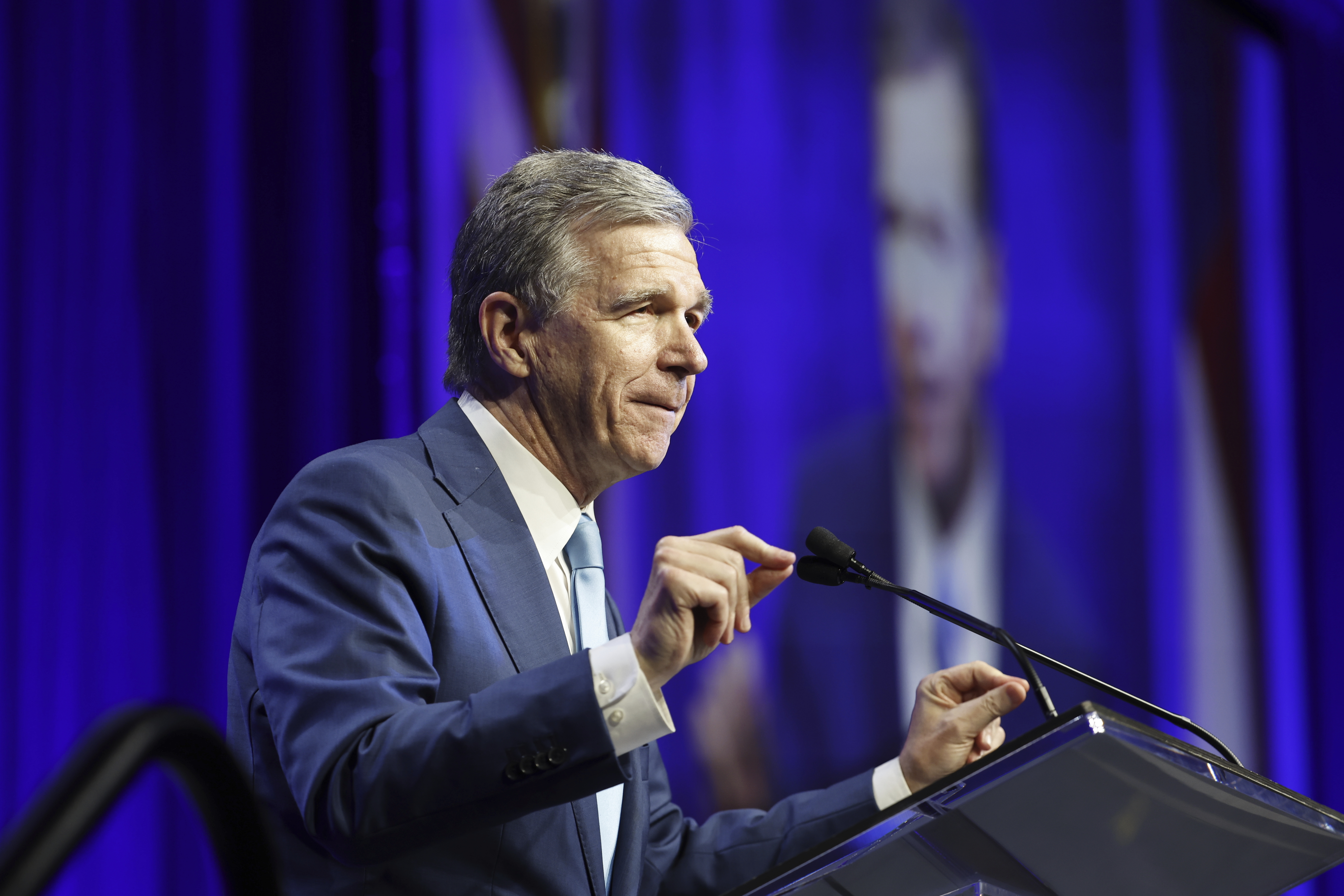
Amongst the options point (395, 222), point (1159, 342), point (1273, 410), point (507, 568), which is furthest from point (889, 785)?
point (1273, 410)

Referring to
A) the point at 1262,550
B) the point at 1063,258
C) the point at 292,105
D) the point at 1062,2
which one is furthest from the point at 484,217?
the point at 1262,550

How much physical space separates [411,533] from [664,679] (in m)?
0.35

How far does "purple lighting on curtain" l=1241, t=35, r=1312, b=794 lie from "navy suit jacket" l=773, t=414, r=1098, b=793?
0.55m

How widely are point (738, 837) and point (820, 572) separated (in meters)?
0.45

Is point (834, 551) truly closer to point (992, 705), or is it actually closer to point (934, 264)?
point (992, 705)

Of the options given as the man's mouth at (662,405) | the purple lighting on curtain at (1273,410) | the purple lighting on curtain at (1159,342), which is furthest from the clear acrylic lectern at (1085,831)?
→ the purple lighting on curtain at (1273,410)

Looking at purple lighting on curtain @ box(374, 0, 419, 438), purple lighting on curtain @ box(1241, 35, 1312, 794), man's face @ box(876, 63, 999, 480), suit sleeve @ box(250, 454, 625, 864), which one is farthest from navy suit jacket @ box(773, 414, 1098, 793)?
suit sleeve @ box(250, 454, 625, 864)

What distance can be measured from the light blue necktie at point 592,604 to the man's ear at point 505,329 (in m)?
0.23

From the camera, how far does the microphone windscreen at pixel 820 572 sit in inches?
52.4

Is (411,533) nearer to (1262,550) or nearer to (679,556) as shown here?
(679,556)

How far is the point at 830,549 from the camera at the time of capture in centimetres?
134

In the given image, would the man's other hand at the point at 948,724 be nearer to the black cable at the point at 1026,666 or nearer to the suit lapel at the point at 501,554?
the black cable at the point at 1026,666

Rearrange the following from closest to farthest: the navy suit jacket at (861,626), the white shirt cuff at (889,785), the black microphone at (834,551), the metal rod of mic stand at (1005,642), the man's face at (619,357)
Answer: the metal rod of mic stand at (1005,642) → the black microphone at (834,551) → the white shirt cuff at (889,785) → the man's face at (619,357) → the navy suit jacket at (861,626)

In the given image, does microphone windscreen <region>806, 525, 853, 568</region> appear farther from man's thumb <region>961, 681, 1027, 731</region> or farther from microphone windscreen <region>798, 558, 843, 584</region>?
man's thumb <region>961, 681, 1027, 731</region>
